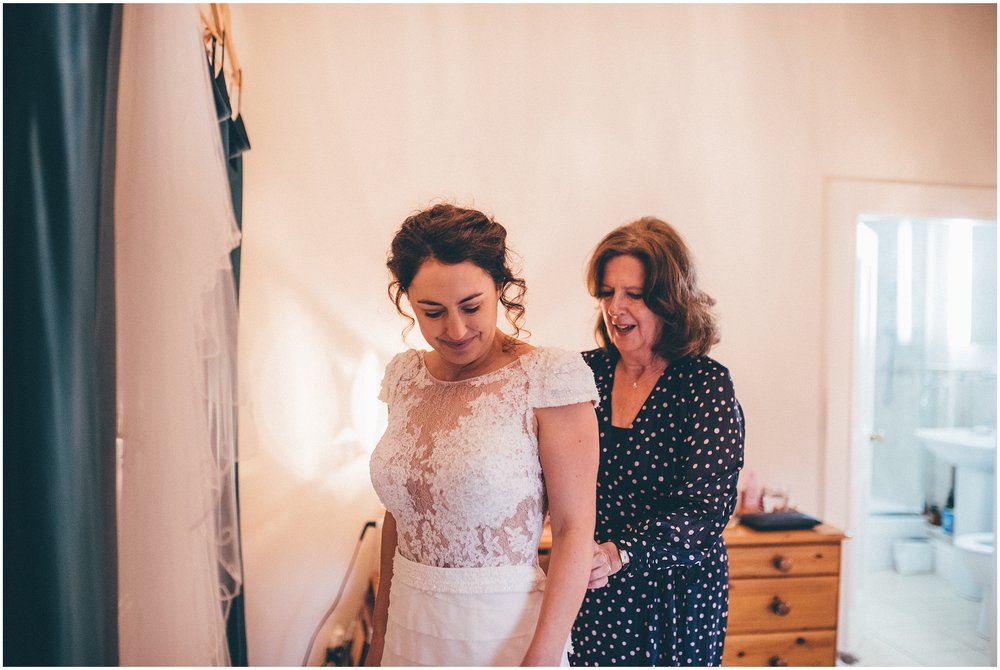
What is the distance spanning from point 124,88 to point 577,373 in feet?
2.59

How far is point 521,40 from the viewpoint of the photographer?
2.45m

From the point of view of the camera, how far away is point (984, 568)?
8.98ft

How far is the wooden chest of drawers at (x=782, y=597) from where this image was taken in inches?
81.4

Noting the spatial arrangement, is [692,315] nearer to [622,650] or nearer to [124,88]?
[622,650]

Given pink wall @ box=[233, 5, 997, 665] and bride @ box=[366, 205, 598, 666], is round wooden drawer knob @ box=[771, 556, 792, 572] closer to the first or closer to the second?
pink wall @ box=[233, 5, 997, 665]

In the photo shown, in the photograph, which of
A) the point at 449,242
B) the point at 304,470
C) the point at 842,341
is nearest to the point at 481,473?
the point at 449,242

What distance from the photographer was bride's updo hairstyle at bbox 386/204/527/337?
100 centimetres

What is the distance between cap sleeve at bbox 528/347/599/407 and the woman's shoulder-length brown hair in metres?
0.42

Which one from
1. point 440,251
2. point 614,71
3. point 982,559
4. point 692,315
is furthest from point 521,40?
point 982,559

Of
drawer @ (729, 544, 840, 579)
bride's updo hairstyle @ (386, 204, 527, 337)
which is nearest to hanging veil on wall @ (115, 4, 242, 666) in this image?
bride's updo hairstyle @ (386, 204, 527, 337)

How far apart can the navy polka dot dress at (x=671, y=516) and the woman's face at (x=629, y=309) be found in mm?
88

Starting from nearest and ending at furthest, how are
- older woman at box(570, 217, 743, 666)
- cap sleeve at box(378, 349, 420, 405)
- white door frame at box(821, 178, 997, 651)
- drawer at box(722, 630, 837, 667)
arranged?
cap sleeve at box(378, 349, 420, 405) < older woman at box(570, 217, 743, 666) < drawer at box(722, 630, 837, 667) < white door frame at box(821, 178, 997, 651)

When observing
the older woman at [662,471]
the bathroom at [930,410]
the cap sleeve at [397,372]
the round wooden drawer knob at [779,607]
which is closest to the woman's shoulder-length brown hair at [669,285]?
the older woman at [662,471]

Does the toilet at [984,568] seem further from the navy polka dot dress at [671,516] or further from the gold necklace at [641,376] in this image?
the gold necklace at [641,376]
